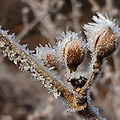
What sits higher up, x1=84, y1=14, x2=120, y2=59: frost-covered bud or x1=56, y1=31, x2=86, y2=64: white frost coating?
x1=56, y1=31, x2=86, y2=64: white frost coating

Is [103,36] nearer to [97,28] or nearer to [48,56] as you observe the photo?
[97,28]

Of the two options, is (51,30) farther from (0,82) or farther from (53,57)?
(53,57)

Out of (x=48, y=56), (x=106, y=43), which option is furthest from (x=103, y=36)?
(x=48, y=56)

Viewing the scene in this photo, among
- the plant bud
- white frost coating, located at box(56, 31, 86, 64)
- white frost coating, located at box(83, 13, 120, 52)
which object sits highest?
white frost coating, located at box(56, 31, 86, 64)

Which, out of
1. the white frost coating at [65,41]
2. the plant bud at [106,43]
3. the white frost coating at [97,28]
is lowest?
the plant bud at [106,43]

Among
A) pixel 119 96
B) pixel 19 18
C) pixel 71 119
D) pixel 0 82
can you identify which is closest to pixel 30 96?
pixel 0 82
